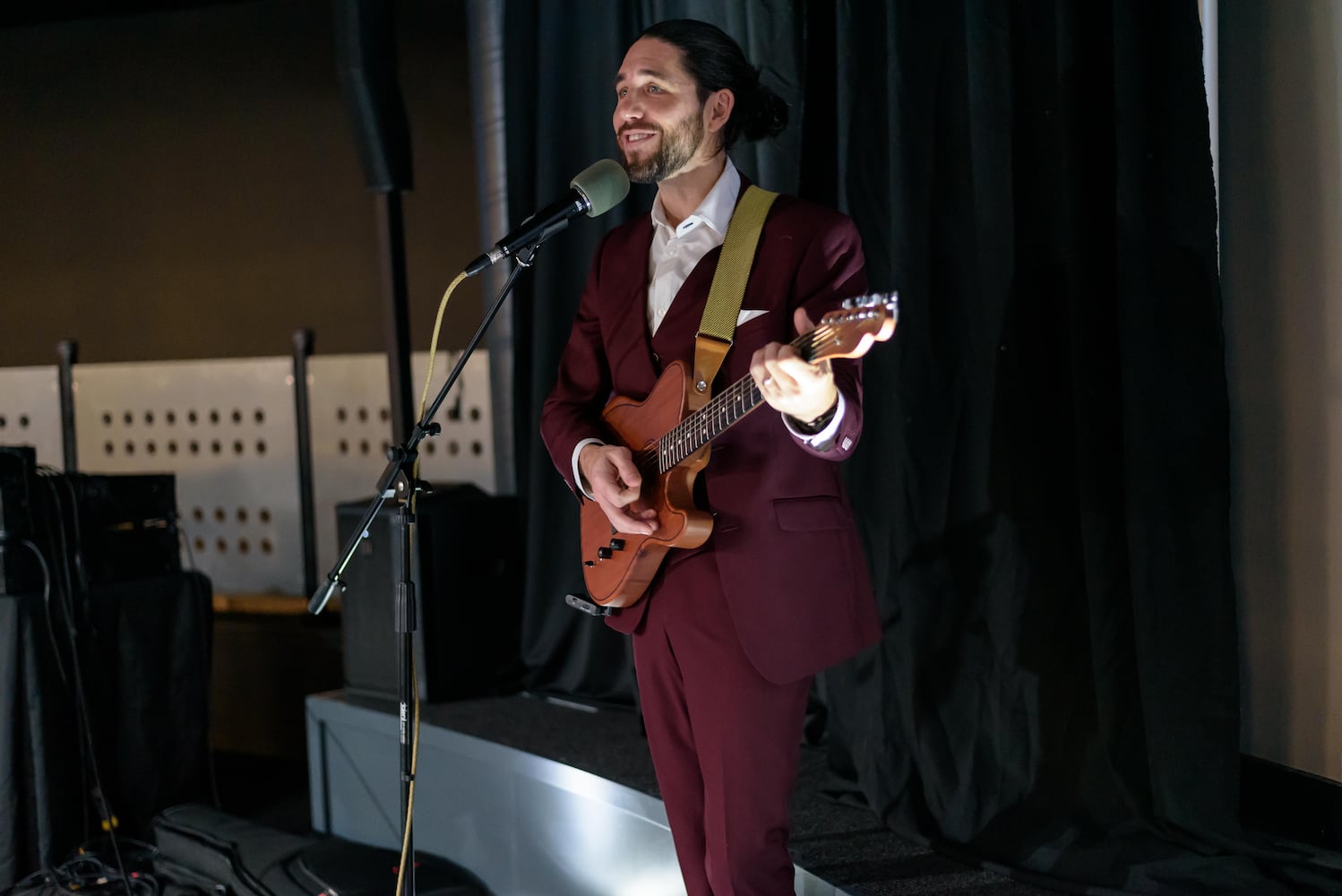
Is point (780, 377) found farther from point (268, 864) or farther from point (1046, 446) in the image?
point (268, 864)

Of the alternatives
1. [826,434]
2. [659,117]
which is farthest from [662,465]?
[659,117]

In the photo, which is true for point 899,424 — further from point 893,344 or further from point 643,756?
point 643,756

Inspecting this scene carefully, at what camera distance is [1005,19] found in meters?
2.02

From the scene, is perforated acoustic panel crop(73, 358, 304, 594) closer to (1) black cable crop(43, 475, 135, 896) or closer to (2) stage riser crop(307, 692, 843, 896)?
(2) stage riser crop(307, 692, 843, 896)

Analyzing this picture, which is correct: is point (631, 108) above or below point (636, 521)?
above

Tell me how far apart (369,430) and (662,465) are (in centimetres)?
288

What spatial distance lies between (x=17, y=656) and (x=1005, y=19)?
2528mm

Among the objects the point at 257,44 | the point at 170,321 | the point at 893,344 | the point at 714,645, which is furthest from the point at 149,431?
the point at 714,645

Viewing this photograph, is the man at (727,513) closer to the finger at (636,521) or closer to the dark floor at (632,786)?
the finger at (636,521)

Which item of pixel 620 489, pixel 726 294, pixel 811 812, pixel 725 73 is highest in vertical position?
pixel 725 73

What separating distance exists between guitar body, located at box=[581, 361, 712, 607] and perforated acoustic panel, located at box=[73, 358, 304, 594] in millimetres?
2852

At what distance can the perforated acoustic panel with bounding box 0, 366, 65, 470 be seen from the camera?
14.8ft

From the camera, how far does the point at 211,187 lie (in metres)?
4.63

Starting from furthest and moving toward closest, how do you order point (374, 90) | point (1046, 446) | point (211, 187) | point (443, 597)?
point (211, 187), point (374, 90), point (443, 597), point (1046, 446)
